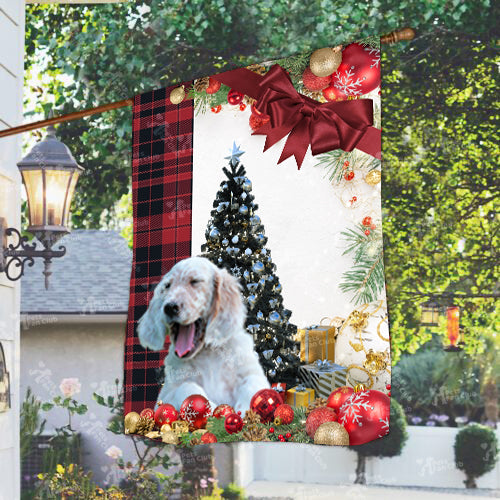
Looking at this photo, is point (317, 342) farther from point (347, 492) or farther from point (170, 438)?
point (347, 492)

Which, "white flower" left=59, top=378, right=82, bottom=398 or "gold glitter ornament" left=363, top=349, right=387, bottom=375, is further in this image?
"white flower" left=59, top=378, right=82, bottom=398

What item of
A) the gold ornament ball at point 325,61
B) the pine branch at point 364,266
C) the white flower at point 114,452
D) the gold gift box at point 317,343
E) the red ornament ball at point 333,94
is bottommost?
the white flower at point 114,452

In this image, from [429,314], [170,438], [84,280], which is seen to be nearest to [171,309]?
[170,438]

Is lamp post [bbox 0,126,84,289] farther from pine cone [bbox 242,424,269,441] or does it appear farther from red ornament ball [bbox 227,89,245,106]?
pine cone [bbox 242,424,269,441]

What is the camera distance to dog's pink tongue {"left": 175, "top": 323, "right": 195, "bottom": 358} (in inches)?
87.2

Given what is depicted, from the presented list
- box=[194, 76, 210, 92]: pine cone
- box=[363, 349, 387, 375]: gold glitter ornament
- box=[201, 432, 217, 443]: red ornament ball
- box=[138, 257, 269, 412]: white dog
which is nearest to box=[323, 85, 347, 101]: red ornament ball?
box=[194, 76, 210, 92]: pine cone

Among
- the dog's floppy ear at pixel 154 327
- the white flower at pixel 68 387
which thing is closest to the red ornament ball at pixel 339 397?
the dog's floppy ear at pixel 154 327

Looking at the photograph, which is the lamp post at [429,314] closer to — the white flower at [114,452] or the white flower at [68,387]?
the white flower at [114,452]

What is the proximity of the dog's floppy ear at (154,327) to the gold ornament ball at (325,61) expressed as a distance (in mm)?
858

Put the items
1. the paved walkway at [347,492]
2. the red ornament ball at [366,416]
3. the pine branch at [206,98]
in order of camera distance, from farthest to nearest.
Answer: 1. the paved walkway at [347,492]
2. the pine branch at [206,98]
3. the red ornament ball at [366,416]

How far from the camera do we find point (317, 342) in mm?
2090

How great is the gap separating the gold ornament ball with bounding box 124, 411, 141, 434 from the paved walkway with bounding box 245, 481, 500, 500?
1100mm

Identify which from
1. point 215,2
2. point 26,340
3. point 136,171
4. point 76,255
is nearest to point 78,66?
point 215,2

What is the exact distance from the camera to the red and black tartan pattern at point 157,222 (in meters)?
2.33
